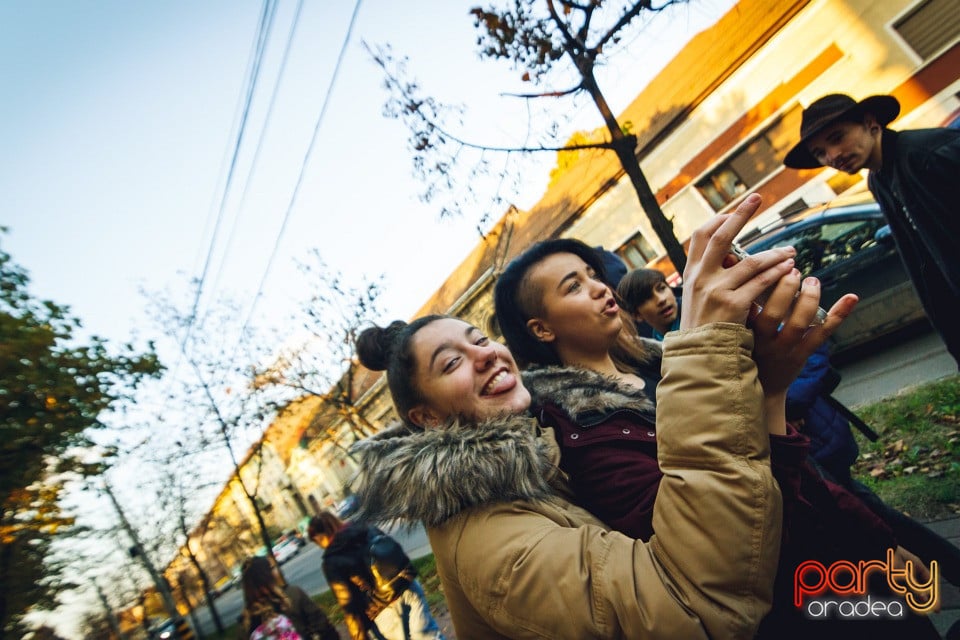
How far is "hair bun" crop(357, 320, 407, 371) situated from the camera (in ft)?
6.66

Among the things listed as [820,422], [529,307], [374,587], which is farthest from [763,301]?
[374,587]

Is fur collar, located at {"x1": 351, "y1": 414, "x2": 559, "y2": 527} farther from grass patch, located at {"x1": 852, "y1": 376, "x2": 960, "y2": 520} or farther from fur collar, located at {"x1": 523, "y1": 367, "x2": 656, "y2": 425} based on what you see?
grass patch, located at {"x1": 852, "y1": 376, "x2": 960, "y2": 520}

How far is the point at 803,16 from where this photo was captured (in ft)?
42.3

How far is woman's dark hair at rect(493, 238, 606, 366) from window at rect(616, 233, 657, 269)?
16560 millimetres

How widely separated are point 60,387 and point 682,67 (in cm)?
1824

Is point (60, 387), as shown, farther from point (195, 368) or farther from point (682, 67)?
point (682, 67)

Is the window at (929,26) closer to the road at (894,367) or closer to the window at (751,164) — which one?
the window at (751,164)

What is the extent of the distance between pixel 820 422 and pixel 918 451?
2309 millimetres

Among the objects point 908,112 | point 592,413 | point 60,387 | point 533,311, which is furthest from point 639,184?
point 908,112

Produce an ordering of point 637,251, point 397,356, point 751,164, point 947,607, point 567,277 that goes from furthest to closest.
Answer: point 637,251
point 751,164
point 947,607
point 567,277
point 397,356

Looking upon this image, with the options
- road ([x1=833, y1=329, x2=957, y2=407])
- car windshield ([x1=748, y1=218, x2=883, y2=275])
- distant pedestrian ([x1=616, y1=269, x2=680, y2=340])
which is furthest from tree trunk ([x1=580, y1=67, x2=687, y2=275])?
road ([x1=833, y1=329, x2=957, y2=407])

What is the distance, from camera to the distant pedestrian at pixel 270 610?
12.7ft

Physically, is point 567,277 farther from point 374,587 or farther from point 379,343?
point 374,587

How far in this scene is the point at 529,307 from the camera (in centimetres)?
204
